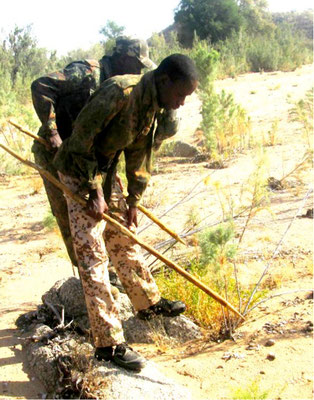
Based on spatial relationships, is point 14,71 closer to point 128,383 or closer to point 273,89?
point 273,89

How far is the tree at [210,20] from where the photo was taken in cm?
2370

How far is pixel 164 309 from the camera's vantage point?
3197 millimetres

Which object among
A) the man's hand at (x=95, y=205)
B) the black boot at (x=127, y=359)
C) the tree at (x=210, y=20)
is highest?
the tree at (x=210, y=20)

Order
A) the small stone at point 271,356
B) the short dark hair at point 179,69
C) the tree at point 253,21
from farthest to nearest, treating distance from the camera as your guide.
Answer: the tree at point 253,21 < the small stone at point 271,356 < the short dark hair at point 179,69

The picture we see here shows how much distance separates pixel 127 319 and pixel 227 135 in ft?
16.7

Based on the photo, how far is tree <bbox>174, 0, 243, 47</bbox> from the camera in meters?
23.7

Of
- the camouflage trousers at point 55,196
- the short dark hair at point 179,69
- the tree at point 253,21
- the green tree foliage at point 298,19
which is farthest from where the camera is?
the green tree foliage at point 298,19

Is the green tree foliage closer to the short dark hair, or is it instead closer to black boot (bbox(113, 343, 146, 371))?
the short dark hair

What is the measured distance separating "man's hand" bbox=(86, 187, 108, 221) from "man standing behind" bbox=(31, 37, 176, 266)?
2.20ft

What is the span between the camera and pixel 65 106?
341 centimetres

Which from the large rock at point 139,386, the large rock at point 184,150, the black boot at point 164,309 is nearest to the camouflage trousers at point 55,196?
the black boot at point 164,309

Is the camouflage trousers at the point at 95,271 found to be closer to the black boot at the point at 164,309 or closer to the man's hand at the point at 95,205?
the man's hand at the point at 95,205

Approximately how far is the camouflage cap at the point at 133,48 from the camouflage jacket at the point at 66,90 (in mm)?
176

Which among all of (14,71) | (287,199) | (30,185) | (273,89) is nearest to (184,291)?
(287,199)
